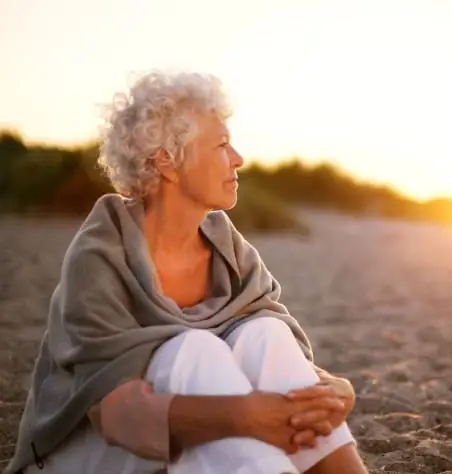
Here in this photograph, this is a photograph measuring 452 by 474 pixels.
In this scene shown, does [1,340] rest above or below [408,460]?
below

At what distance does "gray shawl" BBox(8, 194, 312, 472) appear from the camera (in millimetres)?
1665

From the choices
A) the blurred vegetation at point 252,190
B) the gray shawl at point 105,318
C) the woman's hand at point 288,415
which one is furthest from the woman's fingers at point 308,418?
the blurred vegetation at point 252,190

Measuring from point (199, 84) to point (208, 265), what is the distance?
14.6 inches

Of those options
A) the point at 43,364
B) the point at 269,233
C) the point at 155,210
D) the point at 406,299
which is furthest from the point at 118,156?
the point at 269,233

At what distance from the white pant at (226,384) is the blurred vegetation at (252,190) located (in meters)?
7.37

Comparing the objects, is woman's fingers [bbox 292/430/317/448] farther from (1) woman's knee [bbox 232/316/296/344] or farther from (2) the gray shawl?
(2) the gray shawl

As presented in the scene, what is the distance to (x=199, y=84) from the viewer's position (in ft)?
5.93

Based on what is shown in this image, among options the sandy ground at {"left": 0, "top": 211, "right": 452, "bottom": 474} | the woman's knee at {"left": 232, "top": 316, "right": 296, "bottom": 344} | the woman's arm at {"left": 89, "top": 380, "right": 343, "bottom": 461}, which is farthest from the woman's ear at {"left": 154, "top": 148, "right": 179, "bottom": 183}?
the sandy ground at {"left": 0, "top": 211, "right": 452, "bottom": 474}

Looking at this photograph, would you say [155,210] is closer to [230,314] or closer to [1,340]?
[230,314]

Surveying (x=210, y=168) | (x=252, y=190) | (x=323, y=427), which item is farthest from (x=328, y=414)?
(x=252, y=190)

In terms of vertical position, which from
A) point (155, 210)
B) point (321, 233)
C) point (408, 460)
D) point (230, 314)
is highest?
point (155, 210)

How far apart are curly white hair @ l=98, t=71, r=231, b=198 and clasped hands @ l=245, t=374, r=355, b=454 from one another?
0.52 metres

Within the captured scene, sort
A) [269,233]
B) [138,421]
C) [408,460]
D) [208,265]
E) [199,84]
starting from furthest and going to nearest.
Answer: [269,233] → [408,460] → [208,265] → [199,84] → [138,421]

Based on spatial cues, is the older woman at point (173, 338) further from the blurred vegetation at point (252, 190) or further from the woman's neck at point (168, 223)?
the blurred vegetation at point (252, 190)
